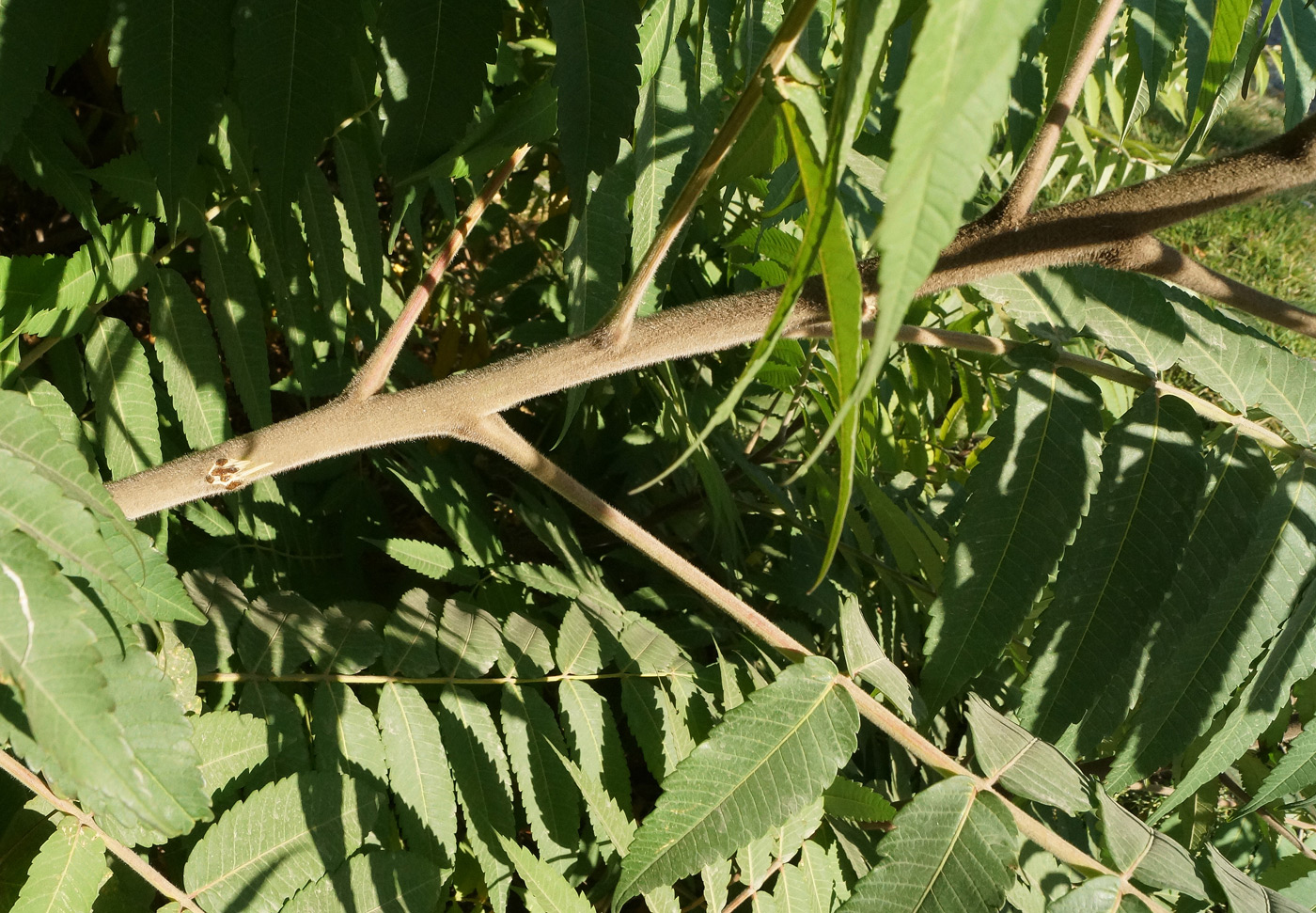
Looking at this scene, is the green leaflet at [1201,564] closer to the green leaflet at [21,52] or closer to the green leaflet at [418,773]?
the green leaflet at [418,773]

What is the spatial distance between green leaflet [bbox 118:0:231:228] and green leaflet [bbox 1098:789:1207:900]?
1039 mm

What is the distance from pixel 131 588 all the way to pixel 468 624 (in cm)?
63

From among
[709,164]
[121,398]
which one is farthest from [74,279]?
[709,164]

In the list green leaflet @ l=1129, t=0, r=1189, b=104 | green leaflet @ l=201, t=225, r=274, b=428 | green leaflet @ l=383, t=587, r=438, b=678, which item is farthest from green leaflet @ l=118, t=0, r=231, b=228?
green leaflet @ l=1129, t=0, r=1189, b=104

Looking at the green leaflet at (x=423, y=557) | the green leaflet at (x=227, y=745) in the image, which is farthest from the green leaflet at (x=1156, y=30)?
the green leaflet at (x=227, y=745)

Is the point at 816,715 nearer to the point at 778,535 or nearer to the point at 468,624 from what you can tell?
the point at 468,624

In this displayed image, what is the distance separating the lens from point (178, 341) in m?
1.24

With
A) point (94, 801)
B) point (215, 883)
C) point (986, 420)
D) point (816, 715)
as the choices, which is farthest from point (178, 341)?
point (986, 420)

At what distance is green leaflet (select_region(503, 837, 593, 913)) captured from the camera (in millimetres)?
1084

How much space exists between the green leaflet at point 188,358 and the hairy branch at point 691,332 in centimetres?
36

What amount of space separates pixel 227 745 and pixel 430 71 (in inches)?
28.9

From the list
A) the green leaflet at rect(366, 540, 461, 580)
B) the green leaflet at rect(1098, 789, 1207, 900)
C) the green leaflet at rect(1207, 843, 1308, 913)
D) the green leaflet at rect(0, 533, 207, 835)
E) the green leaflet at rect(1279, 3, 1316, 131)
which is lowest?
the green leaflet at rect(1207, 843, 1308, 913)

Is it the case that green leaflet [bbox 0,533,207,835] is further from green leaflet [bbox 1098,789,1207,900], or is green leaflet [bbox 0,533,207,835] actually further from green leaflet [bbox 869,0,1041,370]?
green leaflet [bbox 1098,789,1207,900]

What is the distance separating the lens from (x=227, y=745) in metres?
1.06
